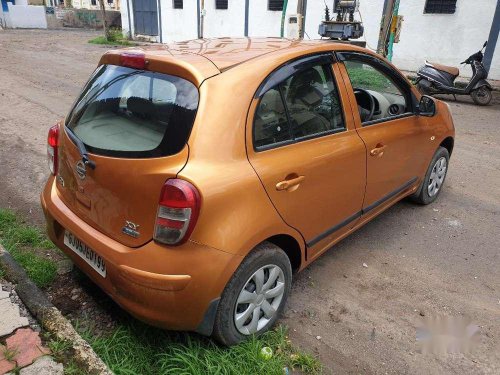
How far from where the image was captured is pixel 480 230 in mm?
3895

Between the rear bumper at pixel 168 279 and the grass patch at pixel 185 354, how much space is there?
0.20 meters

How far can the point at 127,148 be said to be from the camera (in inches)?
85.4

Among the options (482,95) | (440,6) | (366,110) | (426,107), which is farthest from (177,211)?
(440,6)

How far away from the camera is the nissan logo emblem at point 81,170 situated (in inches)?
91.2

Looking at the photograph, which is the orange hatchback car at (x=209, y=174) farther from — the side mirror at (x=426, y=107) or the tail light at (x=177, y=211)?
the side mirror at (x=426, y=107)

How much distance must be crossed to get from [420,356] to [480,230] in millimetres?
1881

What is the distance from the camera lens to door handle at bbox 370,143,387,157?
3040 mm

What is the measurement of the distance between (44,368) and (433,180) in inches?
146

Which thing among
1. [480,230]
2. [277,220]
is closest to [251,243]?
[277,220]

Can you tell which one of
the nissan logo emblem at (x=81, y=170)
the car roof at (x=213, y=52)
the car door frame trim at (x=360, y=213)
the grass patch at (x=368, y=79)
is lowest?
the car door frame trim at (x=360, y=213)

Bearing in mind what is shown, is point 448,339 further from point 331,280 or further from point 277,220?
point 277,220

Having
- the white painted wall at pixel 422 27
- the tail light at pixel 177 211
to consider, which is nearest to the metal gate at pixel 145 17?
the white painted wall at pixel 422 27

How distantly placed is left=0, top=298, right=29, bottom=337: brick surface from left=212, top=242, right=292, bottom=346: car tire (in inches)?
44.2

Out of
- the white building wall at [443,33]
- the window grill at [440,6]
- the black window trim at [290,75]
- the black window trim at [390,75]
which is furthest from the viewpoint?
the window grill at [440,6]
